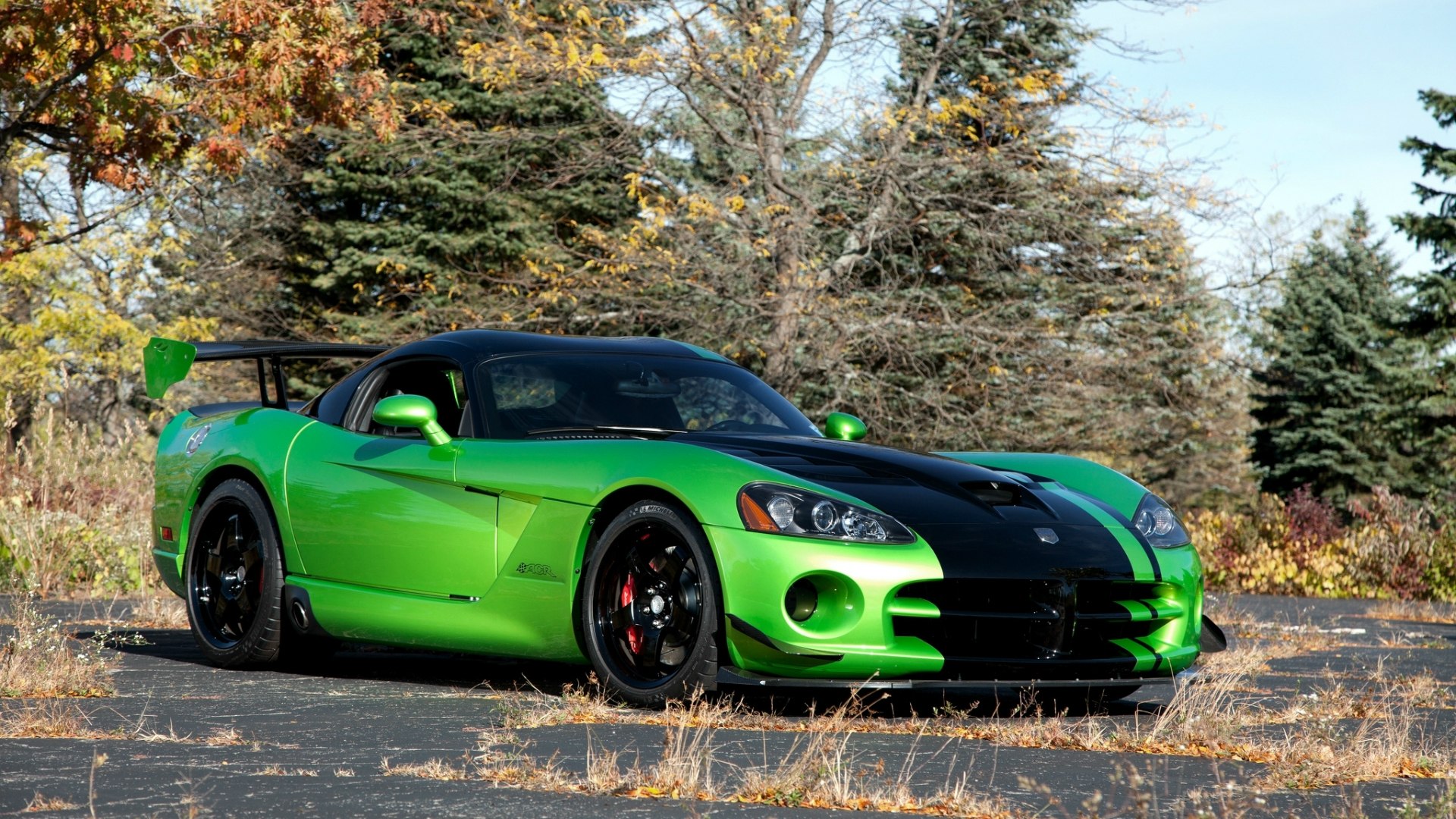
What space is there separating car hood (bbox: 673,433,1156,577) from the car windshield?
0.37 metres

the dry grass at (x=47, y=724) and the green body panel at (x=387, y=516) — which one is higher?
the green body panel at (x=387, y=516)

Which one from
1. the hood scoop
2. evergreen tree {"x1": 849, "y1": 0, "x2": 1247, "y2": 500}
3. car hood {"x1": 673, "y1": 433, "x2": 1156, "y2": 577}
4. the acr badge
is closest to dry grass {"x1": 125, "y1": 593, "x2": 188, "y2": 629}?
the acr badge

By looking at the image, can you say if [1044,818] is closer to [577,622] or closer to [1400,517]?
[577,622]

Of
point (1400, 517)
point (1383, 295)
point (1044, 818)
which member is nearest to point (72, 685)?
point (1044, 818)

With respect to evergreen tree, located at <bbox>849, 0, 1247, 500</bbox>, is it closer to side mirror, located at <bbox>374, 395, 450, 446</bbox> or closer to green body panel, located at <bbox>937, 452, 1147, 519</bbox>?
green body panel, located at <bbox>937, 452, 1147, 519</bbox>

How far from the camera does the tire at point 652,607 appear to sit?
5484 mm

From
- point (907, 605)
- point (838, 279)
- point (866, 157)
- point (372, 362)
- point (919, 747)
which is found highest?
point (866, 157)

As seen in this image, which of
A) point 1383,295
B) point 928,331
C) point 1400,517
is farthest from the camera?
point 1383,295

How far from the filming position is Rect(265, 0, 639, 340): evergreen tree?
2777cm

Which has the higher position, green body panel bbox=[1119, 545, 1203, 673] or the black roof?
the black roof

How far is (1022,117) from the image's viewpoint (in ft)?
68.5

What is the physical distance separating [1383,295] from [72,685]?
1694 inches

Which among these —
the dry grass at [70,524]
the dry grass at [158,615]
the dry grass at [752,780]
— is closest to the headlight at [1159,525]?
the dry grass at [752,780]

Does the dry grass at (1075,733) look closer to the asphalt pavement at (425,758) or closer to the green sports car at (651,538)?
the asphalt pavement at (425,758)
